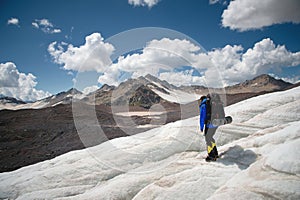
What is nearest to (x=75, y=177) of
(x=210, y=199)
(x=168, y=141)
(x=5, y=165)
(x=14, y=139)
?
(x=168, y=141)

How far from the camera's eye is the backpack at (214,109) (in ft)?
21.3

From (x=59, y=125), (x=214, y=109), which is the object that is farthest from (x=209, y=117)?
(x=59, y=125)

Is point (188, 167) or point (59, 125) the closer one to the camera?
point (188, 167)

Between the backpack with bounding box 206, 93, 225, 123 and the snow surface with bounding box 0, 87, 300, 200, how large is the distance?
4.24 feet

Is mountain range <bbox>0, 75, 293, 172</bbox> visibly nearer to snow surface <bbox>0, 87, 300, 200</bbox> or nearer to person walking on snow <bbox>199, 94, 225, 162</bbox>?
person walking on snow <bbox>199, 94, 225, 162</bbox>

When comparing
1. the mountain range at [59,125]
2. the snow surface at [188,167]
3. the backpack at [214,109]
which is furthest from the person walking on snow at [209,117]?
the mountain range at [59,125]

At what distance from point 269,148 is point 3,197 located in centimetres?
830

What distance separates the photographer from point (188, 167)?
21.2 feet

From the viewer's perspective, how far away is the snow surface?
15.4ft

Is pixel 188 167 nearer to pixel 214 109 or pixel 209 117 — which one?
pixel 209 117

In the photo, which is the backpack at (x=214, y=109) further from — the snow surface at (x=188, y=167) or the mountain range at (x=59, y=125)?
the mountain range at (x=59, y=125)

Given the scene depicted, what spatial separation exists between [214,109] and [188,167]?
1951 millimetres

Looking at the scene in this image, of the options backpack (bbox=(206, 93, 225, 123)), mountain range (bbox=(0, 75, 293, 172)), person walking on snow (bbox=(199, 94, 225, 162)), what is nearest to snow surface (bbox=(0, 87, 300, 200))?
person walking on snow (bbox=(199, 94, 225, 162))

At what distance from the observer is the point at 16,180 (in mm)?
7656
